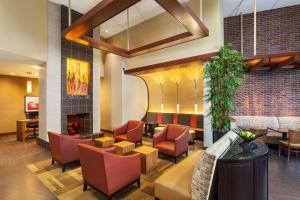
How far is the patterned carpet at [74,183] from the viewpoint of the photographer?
2.71 metres

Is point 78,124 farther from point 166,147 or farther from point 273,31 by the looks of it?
point 273,31

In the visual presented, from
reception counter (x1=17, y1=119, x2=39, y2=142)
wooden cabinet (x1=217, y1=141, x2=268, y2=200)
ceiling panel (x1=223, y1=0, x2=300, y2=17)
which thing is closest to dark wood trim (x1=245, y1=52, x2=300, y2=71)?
ceiling panel (x1=223, y1=0, x2=300, y2=17)

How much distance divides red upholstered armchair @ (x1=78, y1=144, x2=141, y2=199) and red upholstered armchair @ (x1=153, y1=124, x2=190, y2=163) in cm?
148

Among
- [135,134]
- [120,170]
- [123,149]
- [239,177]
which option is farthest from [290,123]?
[120,170]

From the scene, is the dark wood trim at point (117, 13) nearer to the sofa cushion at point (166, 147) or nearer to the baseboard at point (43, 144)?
the sofa cushion at point (166, 147)

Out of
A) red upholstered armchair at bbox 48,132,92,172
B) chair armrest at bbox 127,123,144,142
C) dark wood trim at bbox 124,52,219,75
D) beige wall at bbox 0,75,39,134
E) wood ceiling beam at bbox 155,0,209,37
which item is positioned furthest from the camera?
beige wall at bbox 0,75,39,134

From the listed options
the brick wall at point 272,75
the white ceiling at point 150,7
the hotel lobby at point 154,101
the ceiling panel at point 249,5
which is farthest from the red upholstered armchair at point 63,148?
the ceiling panel at point 249,5

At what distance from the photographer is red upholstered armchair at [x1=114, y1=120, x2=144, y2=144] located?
5.28m

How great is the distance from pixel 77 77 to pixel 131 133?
9.60ft

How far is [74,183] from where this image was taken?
10.2 ft

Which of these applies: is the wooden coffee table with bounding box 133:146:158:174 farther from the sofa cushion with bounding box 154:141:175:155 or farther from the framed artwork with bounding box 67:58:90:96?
the framed artwork with bounding box 67:58:90:96

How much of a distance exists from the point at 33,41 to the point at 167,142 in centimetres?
501

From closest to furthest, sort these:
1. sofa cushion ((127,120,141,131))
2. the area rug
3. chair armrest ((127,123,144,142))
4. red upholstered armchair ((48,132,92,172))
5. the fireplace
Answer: the area rug
red upholstered armchair ((48,132,92,172))
chair armrest ((127,123,144,142))
sofa cushion ((127,120,141,131))
the fireplace

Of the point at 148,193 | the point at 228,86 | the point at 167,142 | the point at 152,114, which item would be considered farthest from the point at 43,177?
the point at 152,114
